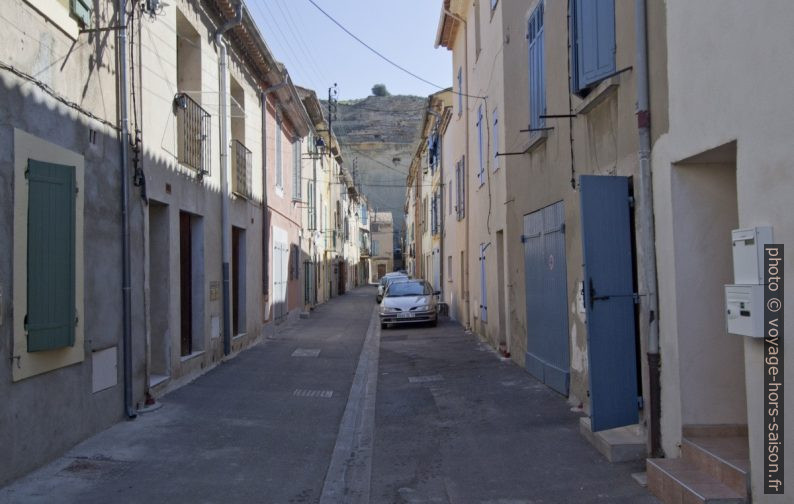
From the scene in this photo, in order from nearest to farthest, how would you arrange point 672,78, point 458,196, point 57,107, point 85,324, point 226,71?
1. point 672,78
2. point 57,107
3. point 85,324
4. point 226,71
5. point 458,196

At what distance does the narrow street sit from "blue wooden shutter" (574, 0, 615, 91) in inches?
135

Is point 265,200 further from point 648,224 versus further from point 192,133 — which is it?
point 648,224

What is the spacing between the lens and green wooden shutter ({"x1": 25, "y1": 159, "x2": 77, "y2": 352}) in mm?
5695

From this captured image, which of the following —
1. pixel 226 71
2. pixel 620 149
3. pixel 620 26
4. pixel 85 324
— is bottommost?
pixel 85 324

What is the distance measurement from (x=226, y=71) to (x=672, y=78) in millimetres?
9179

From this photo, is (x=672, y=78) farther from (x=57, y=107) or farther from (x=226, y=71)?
(x=226, y=71)

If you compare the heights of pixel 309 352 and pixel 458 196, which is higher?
pixel 458 196

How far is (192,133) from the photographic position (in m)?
10.4

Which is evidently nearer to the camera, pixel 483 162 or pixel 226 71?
pixel 226 71

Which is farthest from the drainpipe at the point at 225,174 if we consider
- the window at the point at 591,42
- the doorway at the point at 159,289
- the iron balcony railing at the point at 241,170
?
the window at the point at 591,42

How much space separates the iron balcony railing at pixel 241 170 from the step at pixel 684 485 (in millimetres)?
10021

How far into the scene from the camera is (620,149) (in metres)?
6.38

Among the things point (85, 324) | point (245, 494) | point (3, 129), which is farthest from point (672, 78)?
point (85, 324)

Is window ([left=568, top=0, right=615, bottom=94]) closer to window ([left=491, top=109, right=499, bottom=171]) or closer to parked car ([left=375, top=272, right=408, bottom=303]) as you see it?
window ([left=491, top=109, right=499, bottom=171])
